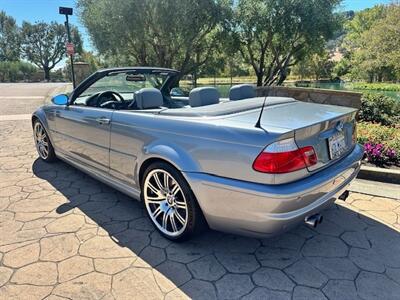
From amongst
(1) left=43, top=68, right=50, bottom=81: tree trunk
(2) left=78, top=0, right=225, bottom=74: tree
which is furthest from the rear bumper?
(1) left=43, top=68, right=50, bottom=81: tree trunk

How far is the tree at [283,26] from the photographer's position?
14.4 metres

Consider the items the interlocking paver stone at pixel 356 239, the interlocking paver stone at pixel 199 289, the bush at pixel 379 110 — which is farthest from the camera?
the bush at pixel 379 110

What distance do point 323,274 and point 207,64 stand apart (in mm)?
16115

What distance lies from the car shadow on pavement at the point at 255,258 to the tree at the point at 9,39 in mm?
73265

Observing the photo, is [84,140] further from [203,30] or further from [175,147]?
[203,30]

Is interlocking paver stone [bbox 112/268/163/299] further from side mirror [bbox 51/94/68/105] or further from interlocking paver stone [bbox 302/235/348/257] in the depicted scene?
side mirror [bbox 51/94/68/105]

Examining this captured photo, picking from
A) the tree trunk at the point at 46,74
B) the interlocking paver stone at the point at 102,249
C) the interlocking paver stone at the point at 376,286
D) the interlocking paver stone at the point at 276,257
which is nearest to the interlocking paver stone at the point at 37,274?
the interlocking paver stone at the point at 102,249

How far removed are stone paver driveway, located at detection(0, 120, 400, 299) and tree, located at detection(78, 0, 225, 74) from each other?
10507 mm

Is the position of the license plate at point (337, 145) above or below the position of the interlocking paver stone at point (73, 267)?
above

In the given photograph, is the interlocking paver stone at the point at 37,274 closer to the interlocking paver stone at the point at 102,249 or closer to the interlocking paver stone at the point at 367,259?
the interlocking paver stone at the point at 102,249

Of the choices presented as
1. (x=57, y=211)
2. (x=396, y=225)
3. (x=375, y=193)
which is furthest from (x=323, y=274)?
(x=57, y=211)

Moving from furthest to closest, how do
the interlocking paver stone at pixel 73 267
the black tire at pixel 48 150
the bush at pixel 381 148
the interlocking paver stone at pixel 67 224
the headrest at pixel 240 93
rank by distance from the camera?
1. the black tire at pixel 48 150
2. the bush at pixel 381 148
3. the headrest at pixel 240 93
4. the interlocking paver stone at pixel 67 224
5. the interlocking paver stone at pixel 73 267

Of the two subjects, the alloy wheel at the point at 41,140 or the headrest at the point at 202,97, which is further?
the alloy wheel at the point at 41,140

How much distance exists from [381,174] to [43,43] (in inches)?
2941
